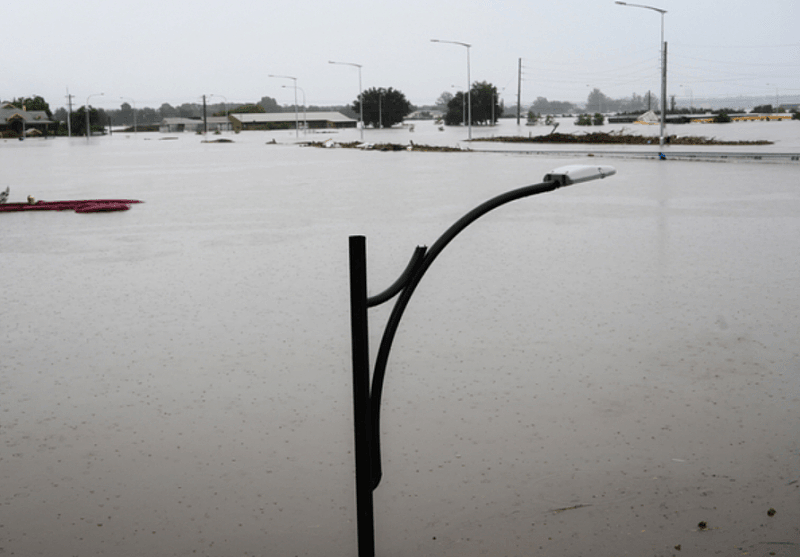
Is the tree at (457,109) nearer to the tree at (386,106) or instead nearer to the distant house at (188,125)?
the tree at (386,106)

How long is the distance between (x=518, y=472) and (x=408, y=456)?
2.18 ft

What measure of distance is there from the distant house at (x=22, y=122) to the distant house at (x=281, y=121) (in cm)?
3698

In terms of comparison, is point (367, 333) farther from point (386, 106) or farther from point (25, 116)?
point (25, 116)

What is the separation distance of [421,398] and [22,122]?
466ft

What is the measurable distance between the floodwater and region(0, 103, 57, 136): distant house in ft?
436

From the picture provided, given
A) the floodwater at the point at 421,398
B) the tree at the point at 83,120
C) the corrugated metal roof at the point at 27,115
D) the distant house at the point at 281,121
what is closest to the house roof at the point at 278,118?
the distant house at the point at 281,121

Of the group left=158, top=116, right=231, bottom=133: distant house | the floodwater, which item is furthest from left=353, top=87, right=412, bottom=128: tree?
the floodwater

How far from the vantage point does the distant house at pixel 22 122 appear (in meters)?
132

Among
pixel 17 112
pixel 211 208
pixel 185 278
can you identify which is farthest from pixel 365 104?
pixel 185 278

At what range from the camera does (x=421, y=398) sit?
5.68m

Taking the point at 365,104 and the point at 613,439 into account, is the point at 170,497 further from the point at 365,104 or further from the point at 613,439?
the point at 365,104

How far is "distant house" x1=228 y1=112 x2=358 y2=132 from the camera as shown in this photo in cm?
16950

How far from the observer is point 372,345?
22.2 ft

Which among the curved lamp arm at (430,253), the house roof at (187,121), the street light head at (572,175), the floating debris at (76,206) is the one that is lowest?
the floating debris at (76,206)
